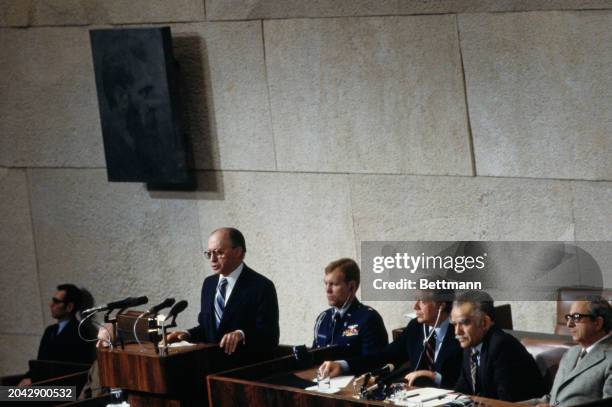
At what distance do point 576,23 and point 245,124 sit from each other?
2536 millimetres

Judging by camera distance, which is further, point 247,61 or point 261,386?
point 247,61

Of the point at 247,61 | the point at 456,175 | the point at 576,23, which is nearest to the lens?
the point at 576,23

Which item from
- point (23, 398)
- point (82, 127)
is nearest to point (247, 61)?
point (82, 127)

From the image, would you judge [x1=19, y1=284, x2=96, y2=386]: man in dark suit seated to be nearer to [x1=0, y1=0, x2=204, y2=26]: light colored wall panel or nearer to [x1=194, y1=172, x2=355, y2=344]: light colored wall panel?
[x1=194, y1=172, x2=355, y2=344]: light colored wall panel

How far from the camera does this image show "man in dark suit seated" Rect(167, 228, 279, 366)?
5.90 m

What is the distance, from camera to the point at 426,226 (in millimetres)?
6953

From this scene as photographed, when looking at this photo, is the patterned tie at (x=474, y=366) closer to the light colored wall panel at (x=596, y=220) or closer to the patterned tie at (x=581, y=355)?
the patterned tie at (x=581, y=355)

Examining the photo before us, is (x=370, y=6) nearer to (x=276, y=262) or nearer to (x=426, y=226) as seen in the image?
(x=426, y=226)

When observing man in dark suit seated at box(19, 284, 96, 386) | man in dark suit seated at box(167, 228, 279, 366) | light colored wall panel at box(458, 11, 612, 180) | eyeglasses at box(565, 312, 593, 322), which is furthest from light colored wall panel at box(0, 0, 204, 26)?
eyeglasses at box(565, 312, 593, 322)

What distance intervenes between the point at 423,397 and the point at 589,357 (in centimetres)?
70

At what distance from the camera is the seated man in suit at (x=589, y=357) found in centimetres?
451

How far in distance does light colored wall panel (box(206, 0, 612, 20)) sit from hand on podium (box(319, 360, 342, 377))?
7.97ft

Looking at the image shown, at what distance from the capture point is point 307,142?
24.5ft

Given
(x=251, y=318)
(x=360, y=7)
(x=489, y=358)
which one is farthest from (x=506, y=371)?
(x=360, y=7)
